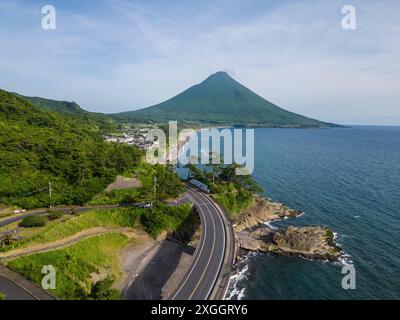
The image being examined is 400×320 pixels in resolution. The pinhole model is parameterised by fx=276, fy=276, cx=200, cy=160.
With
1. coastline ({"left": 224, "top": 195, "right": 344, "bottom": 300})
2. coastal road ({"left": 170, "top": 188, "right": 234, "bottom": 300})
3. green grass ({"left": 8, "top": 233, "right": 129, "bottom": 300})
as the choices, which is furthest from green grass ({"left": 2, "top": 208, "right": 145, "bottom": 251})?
coastline ({"left": 224, "top": 195, "right": 344, "bottom": 300})

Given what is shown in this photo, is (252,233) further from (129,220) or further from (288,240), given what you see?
(129,220)

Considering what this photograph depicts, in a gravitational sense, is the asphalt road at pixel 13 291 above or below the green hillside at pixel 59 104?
below

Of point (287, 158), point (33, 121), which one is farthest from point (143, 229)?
point (287, 158)

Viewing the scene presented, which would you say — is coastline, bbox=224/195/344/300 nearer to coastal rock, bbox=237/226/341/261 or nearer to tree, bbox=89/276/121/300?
coastal rock, bbox=237/226/341/261

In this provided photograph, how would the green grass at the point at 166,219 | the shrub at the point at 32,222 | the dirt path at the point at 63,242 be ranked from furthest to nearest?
the green grass at the point at 166,219
the shrub at the point at 32,222
the dirt path at the point at 63,242

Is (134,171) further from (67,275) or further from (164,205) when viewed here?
(67,275)

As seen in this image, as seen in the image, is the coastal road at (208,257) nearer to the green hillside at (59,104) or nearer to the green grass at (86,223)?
the green grass at (86,223)

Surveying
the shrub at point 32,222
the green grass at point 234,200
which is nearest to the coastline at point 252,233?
the green grass at point 234,200
